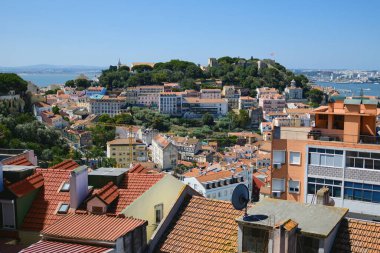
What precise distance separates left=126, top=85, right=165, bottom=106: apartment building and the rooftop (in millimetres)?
106950

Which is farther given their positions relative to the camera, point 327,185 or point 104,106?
point 104,106

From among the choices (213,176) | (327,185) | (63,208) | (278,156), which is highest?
(63,208)

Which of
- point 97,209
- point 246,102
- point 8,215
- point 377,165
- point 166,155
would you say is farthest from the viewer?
point 246,102

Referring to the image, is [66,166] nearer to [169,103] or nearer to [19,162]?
[19,162]

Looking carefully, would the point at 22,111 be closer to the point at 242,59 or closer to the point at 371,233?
the point at 371,233

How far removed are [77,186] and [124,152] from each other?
6213cm

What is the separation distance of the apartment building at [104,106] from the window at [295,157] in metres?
91.8

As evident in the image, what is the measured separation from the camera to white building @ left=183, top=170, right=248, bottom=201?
1526 inches

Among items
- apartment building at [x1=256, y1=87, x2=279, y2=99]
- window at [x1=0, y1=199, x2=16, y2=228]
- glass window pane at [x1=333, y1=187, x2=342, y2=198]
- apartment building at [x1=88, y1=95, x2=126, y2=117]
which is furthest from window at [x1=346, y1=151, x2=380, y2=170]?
apartment building at [x1=256, y1=87, x2=279, y2=99]

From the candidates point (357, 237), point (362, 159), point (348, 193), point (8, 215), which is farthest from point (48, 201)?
point (362, 159)

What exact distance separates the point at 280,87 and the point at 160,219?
125797 millimetres

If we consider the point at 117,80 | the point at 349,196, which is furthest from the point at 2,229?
the point at 117,80

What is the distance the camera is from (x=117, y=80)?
123000mm

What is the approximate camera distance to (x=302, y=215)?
6.42 metres
